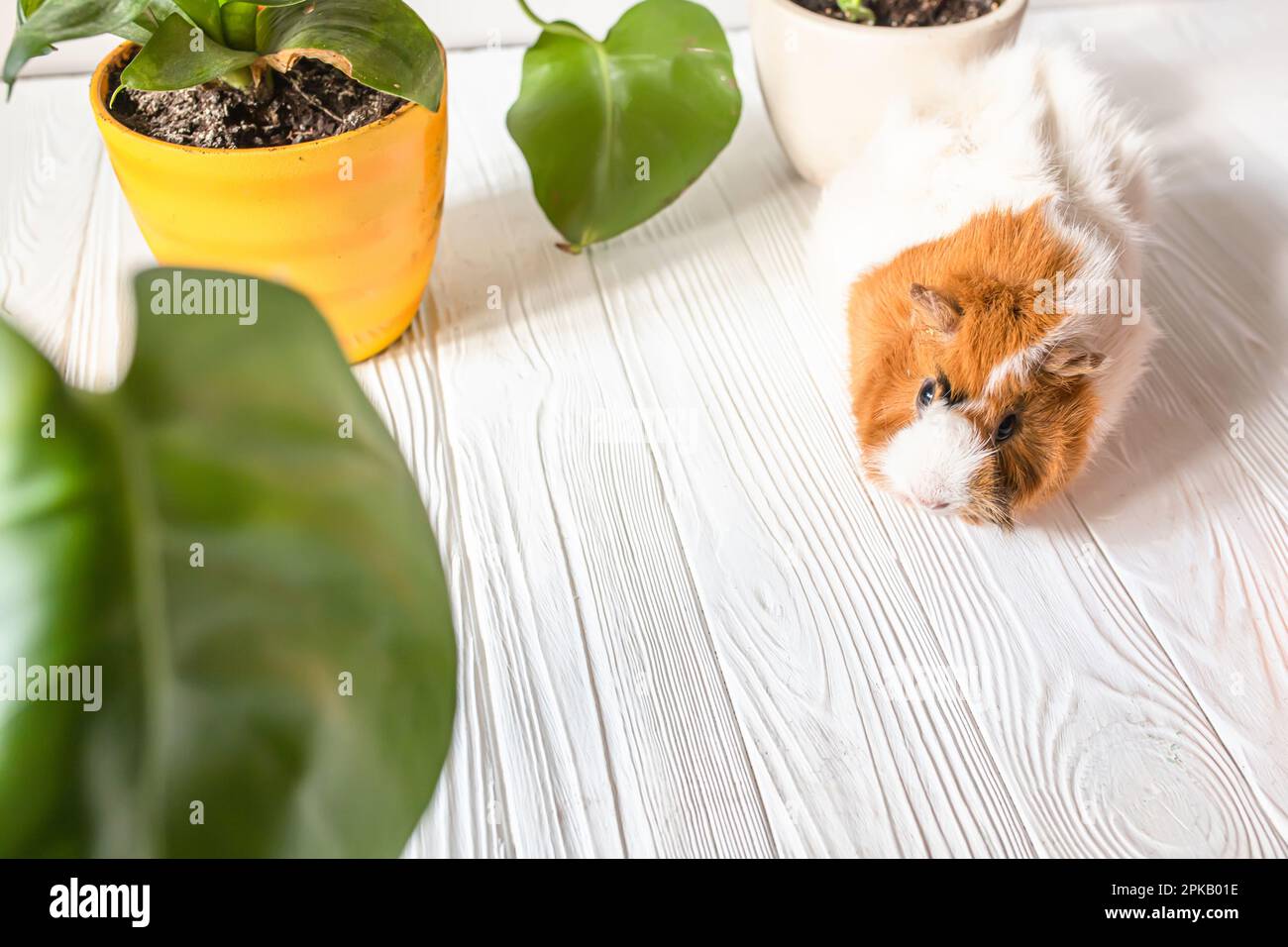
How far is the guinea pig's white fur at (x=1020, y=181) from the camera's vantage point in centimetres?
71

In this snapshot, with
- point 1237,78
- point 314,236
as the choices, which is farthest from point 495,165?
point 1237,78

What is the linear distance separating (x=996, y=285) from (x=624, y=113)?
14.4 inches

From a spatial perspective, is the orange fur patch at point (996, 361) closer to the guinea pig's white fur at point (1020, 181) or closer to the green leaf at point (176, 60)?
the guinea pig's white fur at point (1020, 181)

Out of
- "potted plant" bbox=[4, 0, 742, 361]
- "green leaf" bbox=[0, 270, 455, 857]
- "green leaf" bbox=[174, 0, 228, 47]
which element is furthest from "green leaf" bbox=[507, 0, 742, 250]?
"green leaf" bbox=[0, 270, 455, 857]

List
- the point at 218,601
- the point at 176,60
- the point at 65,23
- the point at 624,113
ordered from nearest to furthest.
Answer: the point at 218,601 < the point at 65,23 < the point at 176,60 < the point at 624,113

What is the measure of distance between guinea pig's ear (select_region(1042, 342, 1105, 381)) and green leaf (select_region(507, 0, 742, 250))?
14.7 inches

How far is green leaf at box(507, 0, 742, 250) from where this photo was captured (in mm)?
860

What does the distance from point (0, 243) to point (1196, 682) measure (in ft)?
3.46

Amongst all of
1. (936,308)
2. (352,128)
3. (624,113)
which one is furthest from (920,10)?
(352,128)

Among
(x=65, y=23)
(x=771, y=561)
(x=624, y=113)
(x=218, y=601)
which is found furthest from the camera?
(x=624, y=113)

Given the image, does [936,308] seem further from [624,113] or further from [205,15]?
[205,15]

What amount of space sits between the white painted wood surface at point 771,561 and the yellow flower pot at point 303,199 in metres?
0.11

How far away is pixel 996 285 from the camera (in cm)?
68

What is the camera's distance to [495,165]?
3.45 ft
